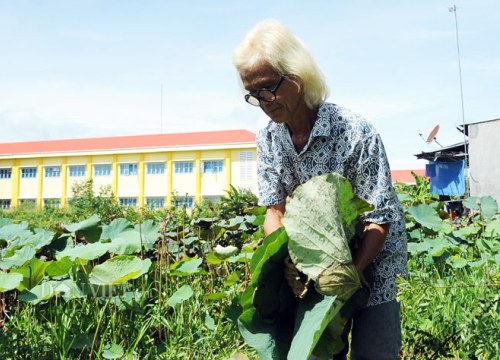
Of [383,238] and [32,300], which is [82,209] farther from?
[383,238]

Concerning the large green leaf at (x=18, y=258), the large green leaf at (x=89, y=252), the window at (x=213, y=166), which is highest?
the large green leaf at (x=89, y=252)

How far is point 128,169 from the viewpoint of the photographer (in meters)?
36.6

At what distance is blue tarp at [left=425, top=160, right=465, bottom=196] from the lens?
61.2 feet

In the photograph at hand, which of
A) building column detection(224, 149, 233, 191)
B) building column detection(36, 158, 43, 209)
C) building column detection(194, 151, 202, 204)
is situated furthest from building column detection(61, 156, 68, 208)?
building column detection(224, 149, 233, 191)

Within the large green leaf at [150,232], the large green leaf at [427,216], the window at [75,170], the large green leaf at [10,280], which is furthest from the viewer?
the window at [75,170]

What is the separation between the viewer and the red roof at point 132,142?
114 feet

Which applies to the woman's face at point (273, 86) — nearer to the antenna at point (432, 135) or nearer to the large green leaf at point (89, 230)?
the large green leaf at point (89, 230)

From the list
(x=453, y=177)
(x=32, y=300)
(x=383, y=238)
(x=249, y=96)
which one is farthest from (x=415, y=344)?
(x=453, y=177)

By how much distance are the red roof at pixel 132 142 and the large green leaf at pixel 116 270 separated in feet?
101

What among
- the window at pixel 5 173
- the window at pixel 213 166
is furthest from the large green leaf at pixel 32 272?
the window at pixel 5 173

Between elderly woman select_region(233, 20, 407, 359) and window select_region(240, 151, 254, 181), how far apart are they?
31.5m

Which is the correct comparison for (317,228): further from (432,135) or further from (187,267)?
(432,135)

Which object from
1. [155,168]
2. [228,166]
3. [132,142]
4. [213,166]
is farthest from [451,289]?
[132,142]

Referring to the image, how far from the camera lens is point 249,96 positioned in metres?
1.80
